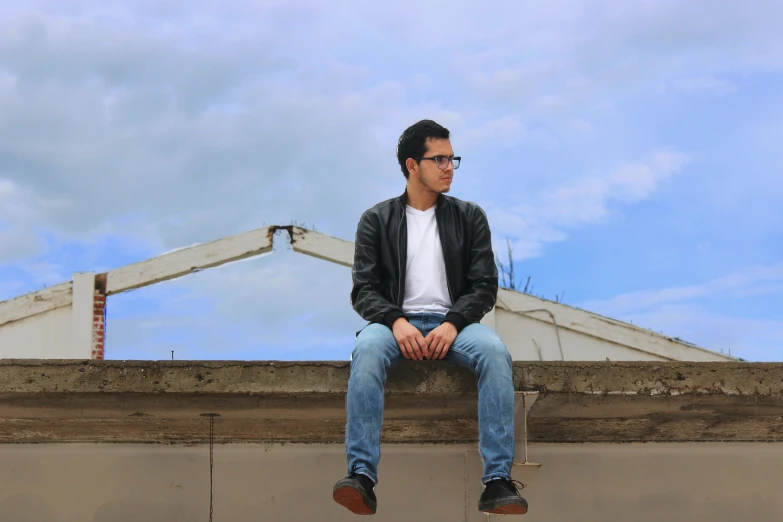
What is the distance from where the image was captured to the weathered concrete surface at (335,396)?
3.43 m

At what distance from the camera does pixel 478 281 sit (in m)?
3.69

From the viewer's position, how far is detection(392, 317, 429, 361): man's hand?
11.2ft

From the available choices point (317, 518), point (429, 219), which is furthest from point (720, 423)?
point (317, 518)

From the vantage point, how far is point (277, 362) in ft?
11.3

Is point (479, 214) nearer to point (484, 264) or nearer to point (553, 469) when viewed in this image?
point (484, 264)

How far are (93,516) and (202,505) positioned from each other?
52 cm

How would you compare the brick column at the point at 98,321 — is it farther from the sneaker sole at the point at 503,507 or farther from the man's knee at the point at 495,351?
the sneaker sole at the point at 503,507

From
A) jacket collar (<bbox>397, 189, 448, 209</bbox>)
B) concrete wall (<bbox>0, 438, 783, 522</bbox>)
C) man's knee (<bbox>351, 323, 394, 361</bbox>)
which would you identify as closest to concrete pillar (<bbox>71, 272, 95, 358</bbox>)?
A: concrete wall (<bbox>0, 438, 783, 522</bbox>)

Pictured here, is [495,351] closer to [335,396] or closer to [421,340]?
[421,340]

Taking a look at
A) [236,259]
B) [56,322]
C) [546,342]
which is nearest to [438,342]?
[546,342]

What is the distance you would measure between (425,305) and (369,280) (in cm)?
26

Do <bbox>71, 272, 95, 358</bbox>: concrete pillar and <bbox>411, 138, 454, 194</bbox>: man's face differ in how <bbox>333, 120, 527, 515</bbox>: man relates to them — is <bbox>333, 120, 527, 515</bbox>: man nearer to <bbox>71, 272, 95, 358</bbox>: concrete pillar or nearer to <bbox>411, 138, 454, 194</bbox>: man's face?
<bbox>411, 138, 454, 194</bbox>: man's face

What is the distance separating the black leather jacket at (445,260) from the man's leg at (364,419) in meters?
0.22

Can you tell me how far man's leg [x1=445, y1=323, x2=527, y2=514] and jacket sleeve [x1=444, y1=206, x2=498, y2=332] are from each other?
7.1 inches
